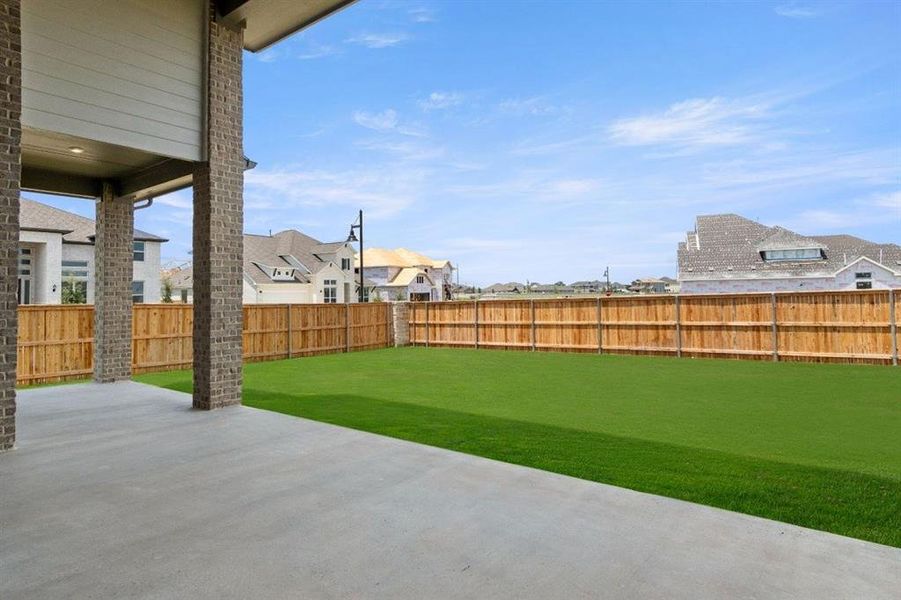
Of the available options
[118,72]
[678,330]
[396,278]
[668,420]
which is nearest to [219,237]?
[118,72]

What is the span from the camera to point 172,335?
11562 millimetres

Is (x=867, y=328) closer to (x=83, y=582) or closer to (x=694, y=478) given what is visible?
(x=694, y=478)

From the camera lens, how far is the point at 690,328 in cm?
1330

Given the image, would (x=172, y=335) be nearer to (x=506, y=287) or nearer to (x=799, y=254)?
(x=799, y=254)

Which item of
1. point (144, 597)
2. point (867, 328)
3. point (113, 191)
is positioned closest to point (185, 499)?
point (144, 597)

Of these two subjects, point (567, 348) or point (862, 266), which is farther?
point (862, 266)

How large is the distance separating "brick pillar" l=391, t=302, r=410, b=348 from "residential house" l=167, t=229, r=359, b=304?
15.2 metres

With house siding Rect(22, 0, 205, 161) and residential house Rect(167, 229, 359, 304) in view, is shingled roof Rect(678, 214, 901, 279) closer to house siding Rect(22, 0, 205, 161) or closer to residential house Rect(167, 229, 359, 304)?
residential house Rect(167, 229, 359, 304)

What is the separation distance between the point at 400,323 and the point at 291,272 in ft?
55.3

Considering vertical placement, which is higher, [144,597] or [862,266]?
[862,266]

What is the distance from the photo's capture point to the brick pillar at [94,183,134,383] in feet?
27.7

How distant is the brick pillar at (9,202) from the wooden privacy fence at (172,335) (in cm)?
586

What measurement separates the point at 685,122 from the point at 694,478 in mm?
20847

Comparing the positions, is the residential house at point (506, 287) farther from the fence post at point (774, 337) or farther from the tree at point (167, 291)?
the fence post at point (774, 337)
